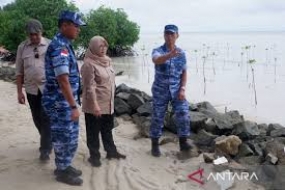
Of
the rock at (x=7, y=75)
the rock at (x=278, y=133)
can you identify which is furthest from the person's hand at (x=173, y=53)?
the rock at (x=7, y=75)

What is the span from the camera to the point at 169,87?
5.74m

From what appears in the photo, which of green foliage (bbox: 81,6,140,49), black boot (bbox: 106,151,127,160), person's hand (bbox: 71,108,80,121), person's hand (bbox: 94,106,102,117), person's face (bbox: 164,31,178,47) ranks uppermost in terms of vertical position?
green foliage (bbox: 81,6,140,49)

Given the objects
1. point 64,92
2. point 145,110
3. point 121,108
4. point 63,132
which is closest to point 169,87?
point 63,132

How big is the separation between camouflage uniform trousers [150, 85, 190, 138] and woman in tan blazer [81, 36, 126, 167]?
777mm

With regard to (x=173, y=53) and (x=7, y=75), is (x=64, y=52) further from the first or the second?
(x=7, y=75)

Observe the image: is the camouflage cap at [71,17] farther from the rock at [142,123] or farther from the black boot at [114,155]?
the rock at [142,123]

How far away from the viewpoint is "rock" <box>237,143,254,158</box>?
5891 millimetres

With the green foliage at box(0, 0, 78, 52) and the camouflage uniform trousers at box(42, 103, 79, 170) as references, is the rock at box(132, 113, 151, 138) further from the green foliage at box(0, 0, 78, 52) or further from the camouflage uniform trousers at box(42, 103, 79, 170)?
the green foliage at box(0, 0, 78, 52)

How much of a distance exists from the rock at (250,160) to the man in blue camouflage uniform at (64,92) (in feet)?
7.77

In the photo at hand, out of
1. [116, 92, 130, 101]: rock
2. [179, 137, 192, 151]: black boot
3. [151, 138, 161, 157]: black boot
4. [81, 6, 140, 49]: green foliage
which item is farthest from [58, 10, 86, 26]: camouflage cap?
[81, 6, 140, 49]: green foliage

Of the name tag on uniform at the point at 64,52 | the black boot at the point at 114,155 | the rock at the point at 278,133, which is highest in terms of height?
the name tag on uniform at the point at 64,52

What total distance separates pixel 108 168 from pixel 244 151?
204 centimetres

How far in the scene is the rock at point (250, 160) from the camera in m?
5.63

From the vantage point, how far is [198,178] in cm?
518
